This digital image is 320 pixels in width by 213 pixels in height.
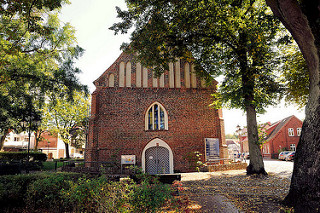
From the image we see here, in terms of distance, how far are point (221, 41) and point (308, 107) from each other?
24.0ft

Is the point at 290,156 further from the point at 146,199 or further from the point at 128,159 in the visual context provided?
the point at 146,199

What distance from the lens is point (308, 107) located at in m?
6.03

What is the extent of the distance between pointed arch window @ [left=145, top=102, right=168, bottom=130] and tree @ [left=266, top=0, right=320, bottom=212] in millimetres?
12505

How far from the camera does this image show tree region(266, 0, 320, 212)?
5367mm

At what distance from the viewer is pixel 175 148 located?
57.0ft

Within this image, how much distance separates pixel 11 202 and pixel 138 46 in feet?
25.2

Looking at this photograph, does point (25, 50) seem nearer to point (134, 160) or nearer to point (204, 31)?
point (134, 160)

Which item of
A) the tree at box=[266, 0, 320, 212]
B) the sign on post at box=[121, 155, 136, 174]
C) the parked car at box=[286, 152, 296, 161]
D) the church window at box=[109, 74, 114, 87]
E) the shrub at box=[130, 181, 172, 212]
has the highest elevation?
the church window at box=[109, 74, 114, 87]

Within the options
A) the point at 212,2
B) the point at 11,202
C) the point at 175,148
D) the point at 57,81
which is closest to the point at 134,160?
the point at 175,148

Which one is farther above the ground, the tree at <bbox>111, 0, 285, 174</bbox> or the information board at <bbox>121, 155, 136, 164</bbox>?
the tree at <bbox>111, 0, 285, 174</bbox>

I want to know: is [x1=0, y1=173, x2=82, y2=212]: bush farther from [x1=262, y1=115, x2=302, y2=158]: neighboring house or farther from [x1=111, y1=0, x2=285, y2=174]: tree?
[x1=262, y1=115, x2=302, y2=158]: neighboring house

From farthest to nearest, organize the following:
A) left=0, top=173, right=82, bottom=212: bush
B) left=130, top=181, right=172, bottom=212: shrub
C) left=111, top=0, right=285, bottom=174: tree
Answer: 1. left=111, top=0, right=285, bottom=174: tree
2. left=0, top=173, right=82, bottom=212: bush
3. left=130, top=181, right=172, bottom=212: shrub

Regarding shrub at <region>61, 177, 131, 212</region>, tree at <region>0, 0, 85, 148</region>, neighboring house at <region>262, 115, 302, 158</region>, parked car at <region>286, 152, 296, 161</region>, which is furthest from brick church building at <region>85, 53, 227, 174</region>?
neighboring house at <region>262, 115, 302, 158</region>

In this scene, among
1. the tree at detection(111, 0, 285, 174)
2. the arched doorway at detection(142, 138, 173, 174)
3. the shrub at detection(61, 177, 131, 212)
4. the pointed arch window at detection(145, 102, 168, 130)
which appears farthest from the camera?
the pointed arch window at detection(145, 102, 168, 130)
